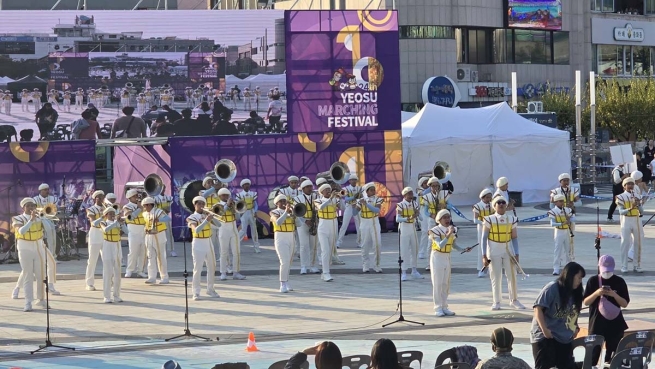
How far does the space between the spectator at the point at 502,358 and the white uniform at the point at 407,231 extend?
12.2 metres

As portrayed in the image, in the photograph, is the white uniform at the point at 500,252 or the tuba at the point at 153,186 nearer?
the white uniform at the point at 500,252

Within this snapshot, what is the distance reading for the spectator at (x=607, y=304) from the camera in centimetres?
1222

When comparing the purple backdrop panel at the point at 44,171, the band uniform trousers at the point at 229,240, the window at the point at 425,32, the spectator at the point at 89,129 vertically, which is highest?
the window at the point at 425,32

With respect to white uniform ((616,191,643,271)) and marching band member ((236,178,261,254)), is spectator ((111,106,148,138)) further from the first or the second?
white uniform ((616,191,643,271))

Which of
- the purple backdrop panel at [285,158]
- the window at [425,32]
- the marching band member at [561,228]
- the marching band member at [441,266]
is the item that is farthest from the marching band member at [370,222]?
the window at [425,32]

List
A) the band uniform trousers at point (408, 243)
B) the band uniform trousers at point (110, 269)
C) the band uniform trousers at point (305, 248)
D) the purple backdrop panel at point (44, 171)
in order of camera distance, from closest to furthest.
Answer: the band uniform trousers at point (110, 269)
the band uniform trousers at point (408, 243)
the band uniform trousers at point (305, 248)
the purple backdrop panel at point (44, 171)

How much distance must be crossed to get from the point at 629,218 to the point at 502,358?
1329cm

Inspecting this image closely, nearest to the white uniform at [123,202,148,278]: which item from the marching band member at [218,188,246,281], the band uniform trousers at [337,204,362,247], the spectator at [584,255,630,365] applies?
the marching band member at [218,188,246,281]

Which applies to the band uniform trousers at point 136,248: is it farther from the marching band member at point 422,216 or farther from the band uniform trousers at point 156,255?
the marching band member at point 422,216

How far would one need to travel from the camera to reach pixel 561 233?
72.2ft

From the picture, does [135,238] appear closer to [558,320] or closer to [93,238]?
[93,238]

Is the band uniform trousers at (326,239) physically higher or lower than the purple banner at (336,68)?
lower

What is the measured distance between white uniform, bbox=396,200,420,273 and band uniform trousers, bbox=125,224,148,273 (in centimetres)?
513

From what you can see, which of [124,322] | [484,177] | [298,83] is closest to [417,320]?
[124,322]
